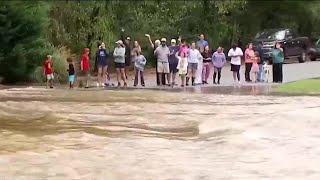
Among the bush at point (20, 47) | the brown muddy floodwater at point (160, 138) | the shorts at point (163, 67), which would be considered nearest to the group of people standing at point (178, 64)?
the shorts at point (163, 67)

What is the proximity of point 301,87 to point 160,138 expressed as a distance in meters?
9.95

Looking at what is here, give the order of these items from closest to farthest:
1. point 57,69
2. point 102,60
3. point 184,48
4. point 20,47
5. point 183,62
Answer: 1. point 184,48
2. point 183,62
3. point 102,60
4. point 20,47
5. point 57,69

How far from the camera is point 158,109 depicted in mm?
16469

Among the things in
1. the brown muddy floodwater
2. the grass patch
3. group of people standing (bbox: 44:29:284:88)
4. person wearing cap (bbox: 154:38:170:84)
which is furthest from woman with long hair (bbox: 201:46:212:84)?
the brown muddy floodwater

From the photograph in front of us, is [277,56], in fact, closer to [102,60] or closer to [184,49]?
[184,49]

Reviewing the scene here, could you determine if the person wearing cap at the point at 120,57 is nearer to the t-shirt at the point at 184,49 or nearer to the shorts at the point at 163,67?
the shorts at the point at 163,67

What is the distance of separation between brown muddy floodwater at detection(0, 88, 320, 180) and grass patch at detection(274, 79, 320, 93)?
77.7 inches

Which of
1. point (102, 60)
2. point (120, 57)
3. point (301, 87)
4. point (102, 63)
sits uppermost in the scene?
point (120, 57)

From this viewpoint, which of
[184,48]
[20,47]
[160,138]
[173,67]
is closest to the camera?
[160,138]

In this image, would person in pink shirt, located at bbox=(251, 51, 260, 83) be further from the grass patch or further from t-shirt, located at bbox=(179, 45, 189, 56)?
t-shirt, located at bbox=(179, 45, 189, 56)

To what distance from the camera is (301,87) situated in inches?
824

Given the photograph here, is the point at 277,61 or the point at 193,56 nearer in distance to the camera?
the point at 193,56

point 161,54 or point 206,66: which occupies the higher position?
point 161,54

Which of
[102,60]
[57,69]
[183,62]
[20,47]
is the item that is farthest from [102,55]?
[57,69]
